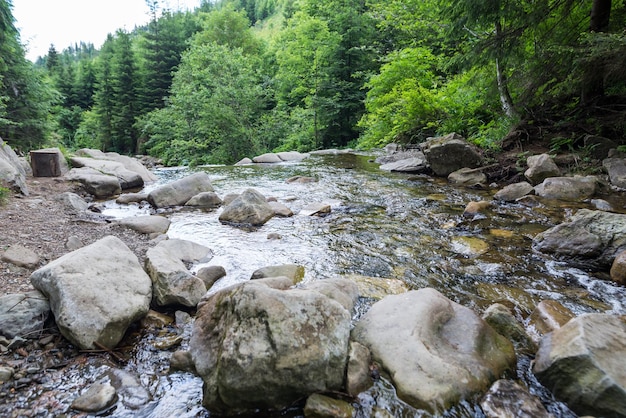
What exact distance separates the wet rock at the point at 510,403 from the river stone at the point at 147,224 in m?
5.16

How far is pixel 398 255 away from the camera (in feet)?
15.1

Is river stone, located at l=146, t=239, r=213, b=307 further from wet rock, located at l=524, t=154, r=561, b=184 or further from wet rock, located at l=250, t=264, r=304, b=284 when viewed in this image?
wet rock, located at l=524, t=154, r=561, b=184

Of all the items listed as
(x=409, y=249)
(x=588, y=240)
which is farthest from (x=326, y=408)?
(x=588, y=240)

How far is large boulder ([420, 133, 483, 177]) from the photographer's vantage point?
8.91 m

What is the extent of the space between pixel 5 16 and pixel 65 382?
14449 mm

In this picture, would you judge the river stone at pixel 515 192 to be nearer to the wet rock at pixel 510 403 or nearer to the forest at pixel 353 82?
the forest at pixel 353 82

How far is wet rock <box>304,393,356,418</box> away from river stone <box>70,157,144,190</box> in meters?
Answer: 9.94

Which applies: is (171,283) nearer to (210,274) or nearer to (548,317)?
(210,274)

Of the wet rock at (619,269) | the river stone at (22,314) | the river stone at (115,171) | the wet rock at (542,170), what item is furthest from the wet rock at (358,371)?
the river stone at (115,171)

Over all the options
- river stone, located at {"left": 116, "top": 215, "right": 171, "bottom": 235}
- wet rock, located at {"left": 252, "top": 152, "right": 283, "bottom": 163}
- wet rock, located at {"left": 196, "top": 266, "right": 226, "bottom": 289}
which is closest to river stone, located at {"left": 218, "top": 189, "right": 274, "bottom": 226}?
river stone, located at {"left": 116, "top": 215, "right": 171, "bottom": 235}

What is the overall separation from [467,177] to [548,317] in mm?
6105

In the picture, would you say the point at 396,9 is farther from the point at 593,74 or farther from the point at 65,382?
the point at 65,382

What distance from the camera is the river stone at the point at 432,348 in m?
2.17

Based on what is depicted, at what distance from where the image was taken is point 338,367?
225cm
